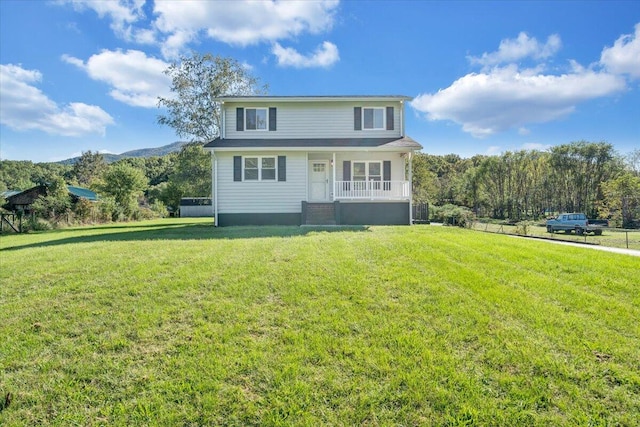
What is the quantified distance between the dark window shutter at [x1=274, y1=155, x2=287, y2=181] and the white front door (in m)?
1.59

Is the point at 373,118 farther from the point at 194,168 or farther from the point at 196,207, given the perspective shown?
the point at 196,207

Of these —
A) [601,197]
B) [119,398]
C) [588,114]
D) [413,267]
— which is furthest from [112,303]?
[601,197]

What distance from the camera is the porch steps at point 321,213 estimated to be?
14.4 m


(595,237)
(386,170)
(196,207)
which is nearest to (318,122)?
(386,170)

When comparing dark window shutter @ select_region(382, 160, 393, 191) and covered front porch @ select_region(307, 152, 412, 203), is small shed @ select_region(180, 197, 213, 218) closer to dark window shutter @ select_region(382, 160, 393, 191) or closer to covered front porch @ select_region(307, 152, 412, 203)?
covered front porch @ select_region(307, 152, 412, 203)

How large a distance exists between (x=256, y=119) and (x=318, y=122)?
10.3 ft

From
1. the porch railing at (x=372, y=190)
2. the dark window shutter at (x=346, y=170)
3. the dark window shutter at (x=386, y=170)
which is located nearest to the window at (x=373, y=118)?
the dark window shutter at (x=386, y=170)

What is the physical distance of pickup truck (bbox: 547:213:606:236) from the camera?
22.9 metres

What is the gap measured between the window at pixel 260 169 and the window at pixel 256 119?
209 centimetres

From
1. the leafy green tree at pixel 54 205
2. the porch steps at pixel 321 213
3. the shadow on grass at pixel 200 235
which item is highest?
the leafy green tree at pixel 54 205

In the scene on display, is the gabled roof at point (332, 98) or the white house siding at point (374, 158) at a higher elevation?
the gabled roof at point (332, 98)

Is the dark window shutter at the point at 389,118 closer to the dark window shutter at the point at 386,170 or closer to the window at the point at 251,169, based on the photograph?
the dark window shutter at the point at 386,170

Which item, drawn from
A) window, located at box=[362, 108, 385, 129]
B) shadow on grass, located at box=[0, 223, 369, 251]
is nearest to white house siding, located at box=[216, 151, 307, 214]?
shadow on grass, located at box=[0, 223, 369, 251]

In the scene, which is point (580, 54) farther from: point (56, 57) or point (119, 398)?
point (56, 57)
